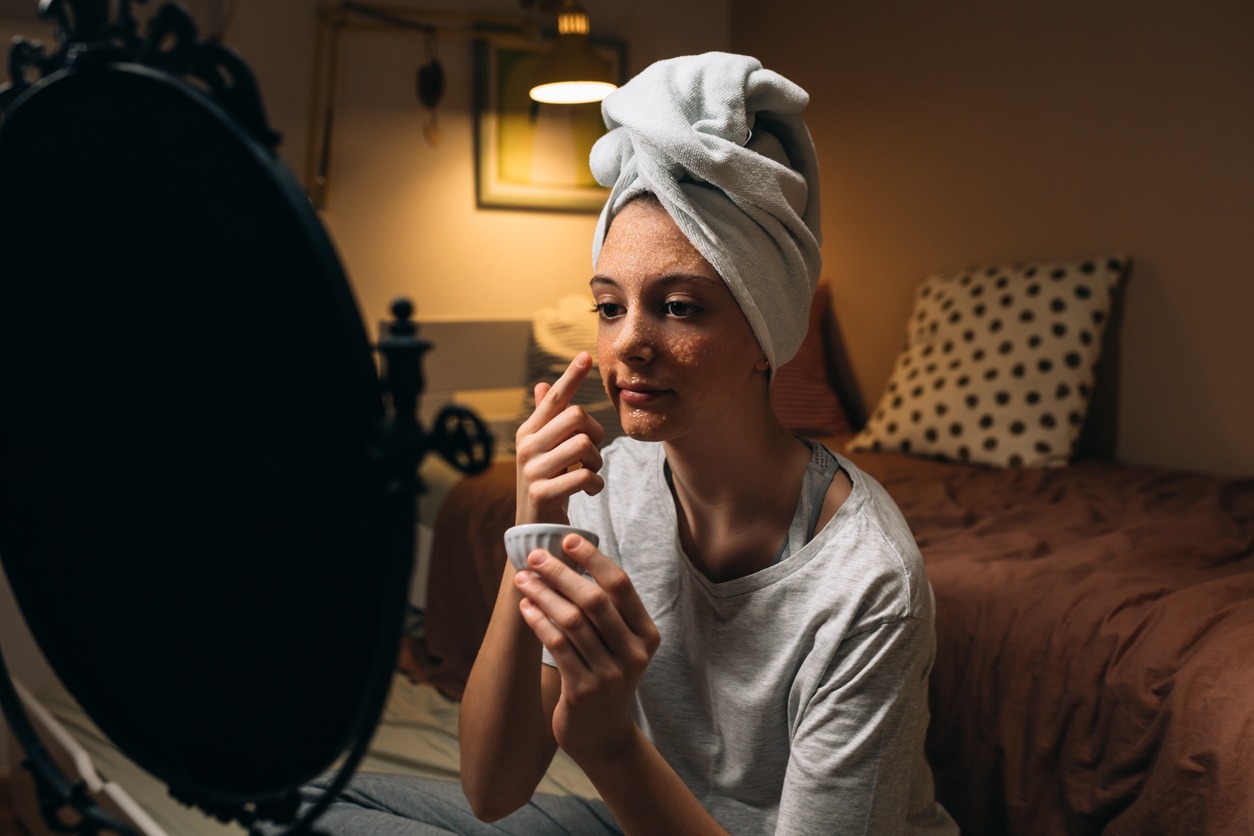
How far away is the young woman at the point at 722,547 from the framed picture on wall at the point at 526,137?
2333mm

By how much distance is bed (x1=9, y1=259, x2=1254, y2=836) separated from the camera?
1.18m

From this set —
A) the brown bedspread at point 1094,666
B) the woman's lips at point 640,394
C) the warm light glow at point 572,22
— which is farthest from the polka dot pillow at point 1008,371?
the woman's lips at point 640,394

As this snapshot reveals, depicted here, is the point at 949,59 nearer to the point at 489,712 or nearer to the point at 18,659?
the point at 489,712

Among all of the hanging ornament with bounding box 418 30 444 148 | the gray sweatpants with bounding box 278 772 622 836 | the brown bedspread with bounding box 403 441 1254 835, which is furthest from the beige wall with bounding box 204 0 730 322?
the gray sweatpants with bounding box 278 772 622 836

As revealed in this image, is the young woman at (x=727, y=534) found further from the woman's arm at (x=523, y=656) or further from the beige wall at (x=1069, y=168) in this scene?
the beige wall at (x=1069, y=168)

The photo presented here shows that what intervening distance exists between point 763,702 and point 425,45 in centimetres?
269

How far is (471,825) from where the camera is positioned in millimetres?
1039

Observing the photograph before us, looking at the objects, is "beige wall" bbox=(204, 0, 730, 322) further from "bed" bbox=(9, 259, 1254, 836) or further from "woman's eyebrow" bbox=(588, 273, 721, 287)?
"woman's eyebrow" bbox=(588, 273, 721, 287)

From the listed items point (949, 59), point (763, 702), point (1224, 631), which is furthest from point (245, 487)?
point (949, 59)

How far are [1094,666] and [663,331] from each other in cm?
82

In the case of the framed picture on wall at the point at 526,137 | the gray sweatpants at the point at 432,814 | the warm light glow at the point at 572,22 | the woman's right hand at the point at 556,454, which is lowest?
the gray sweatpants at the point at 432,814

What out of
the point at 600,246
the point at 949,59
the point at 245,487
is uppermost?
the point at 949,59

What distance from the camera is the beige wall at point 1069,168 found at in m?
2.26

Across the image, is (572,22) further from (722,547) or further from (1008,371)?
(722,547)
